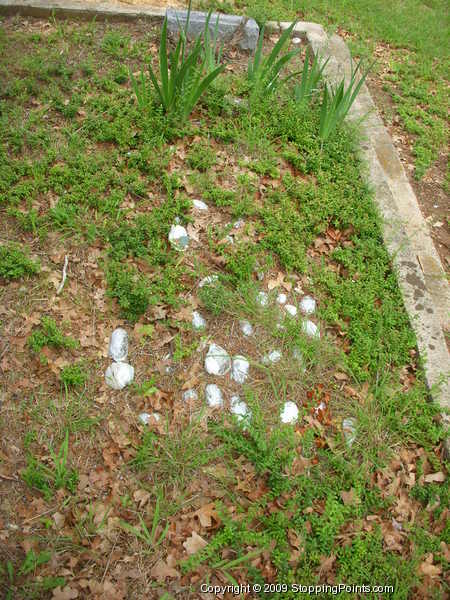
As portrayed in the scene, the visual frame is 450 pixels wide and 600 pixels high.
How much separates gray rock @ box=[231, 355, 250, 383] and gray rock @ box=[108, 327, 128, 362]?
63 cm

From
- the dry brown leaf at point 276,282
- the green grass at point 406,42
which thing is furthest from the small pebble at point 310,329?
the green grass at point 406,42

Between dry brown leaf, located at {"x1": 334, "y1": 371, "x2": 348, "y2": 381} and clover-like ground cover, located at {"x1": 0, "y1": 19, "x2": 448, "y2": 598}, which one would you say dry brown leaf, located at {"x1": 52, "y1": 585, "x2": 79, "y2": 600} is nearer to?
clover-like ground cover, located at {"x1": 0, "y1": 19, "x2": 448, "y2": 598}

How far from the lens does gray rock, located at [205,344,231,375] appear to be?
8.97ft

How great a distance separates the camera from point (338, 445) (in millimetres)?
2572

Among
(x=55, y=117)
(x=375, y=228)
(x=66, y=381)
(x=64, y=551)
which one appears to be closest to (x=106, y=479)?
(x=64, y=551)

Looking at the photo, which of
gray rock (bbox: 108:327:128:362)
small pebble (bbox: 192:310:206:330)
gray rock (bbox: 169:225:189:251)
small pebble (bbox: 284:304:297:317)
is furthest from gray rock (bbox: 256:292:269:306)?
gray rock (bbox: 108:327:128:362)

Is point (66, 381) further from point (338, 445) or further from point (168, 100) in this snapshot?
point (168, 100)

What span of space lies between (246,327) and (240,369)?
0.28 meters

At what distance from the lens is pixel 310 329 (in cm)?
296

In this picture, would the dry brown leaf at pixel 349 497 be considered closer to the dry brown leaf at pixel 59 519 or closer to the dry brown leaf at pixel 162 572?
the dry brown leaf at pixel 162 572

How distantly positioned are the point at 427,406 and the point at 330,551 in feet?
3.33

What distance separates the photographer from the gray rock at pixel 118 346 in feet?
8.86

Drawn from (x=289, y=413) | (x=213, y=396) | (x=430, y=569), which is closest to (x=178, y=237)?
(x=213, y=396)

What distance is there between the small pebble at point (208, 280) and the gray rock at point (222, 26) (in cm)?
263
